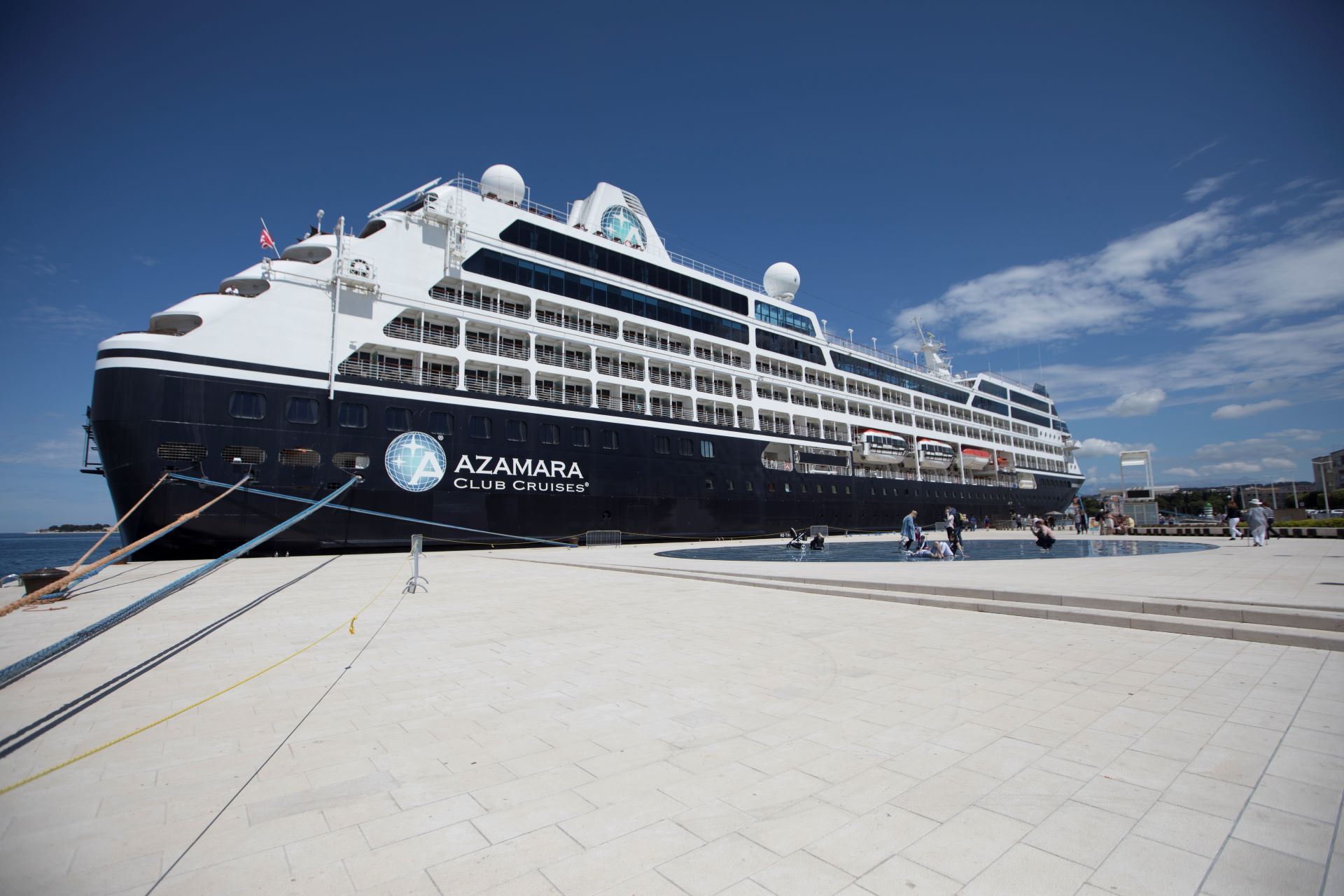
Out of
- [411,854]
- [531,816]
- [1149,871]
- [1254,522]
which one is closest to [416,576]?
[531,816]

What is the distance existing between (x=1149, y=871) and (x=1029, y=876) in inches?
19.2

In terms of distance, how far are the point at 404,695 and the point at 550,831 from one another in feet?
8.66

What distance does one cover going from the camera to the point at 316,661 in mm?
5883

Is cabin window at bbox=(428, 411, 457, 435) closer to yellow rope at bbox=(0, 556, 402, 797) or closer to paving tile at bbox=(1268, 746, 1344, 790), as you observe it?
yellow rope at bbox=(0, 556, 402, 797)

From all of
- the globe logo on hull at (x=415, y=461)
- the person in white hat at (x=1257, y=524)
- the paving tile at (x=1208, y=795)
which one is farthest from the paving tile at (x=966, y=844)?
the person in white hat at (x=1257, y=524)

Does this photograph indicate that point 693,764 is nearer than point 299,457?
Yes

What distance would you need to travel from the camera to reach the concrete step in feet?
19.0

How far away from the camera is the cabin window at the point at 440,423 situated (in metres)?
19.3

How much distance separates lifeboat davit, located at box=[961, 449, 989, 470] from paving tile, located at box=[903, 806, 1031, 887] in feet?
158

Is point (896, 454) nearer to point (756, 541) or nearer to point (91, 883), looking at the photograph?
point (756, 541)

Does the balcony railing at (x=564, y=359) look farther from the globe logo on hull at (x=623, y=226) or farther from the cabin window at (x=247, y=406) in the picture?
the cabin window at (x=247, y=406)

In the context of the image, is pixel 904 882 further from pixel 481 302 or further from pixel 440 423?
pixel 481 302

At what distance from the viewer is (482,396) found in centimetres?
2030

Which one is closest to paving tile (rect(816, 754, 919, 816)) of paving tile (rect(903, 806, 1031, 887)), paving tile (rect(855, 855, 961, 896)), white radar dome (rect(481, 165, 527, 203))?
paving tile (rect(903, 806, 1031, 887))
